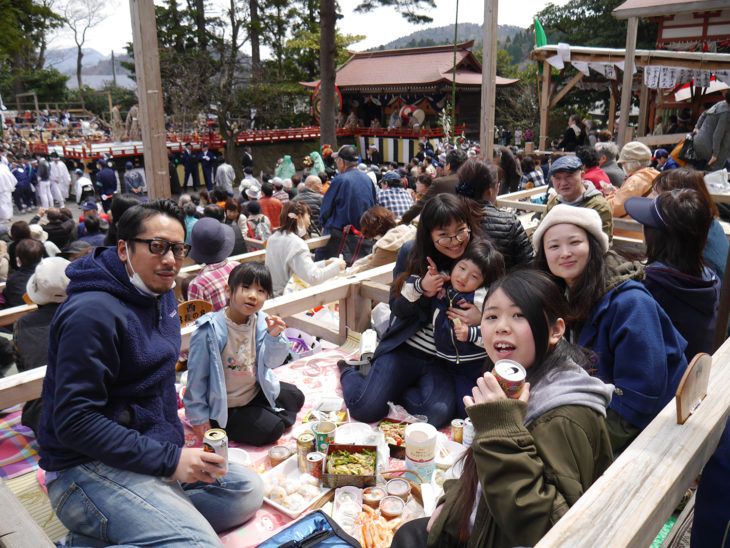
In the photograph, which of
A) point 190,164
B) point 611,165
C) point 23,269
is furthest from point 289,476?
point 190,164

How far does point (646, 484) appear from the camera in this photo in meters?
1.24

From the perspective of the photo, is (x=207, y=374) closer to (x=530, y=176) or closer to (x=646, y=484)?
(x=646, y=484)

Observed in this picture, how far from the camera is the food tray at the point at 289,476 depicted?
2.51 m

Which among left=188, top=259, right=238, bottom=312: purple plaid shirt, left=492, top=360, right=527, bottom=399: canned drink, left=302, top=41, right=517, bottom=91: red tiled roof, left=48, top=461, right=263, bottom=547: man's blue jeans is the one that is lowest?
left=48, top=461, right=263, bottom=547: man's blue jeans

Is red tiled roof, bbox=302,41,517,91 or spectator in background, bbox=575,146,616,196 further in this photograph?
red tiled roof, bbox=302,41,517,91

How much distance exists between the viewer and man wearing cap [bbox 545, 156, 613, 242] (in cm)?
418

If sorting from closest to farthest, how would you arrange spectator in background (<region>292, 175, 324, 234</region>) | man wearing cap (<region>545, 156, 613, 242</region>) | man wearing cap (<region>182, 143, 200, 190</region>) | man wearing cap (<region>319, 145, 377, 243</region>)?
man wearing cap (<region>545, 156, 613, 242</region>)
man wearing cap (<region>319, 145, 377, 243</region>)
spectator in background (<region>292, 175, 324, 234</region>)
man wearing cap (<region>182, 143, 200, 190</region>)

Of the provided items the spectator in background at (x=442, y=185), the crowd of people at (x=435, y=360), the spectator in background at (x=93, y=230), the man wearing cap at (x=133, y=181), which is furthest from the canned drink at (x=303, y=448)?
the man wearing cap at (x=133, y=181)

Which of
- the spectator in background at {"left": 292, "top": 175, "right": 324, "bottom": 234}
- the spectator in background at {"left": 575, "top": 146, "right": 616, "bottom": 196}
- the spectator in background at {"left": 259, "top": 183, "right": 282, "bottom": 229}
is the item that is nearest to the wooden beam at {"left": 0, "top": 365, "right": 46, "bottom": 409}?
the spectator in background at {"left": 292, "top": 175, "right": 324, "bottom": 234}

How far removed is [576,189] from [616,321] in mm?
2283

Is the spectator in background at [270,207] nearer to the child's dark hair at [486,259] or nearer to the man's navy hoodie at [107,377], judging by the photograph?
the child's dark hair at [486,259]

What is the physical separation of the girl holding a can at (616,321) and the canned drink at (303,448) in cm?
144

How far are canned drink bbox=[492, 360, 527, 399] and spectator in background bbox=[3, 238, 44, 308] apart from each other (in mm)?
4998

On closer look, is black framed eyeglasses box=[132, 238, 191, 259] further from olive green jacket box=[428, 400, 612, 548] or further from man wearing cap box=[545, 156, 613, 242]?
man wearing cap box=[545, 156, 613, 242]
